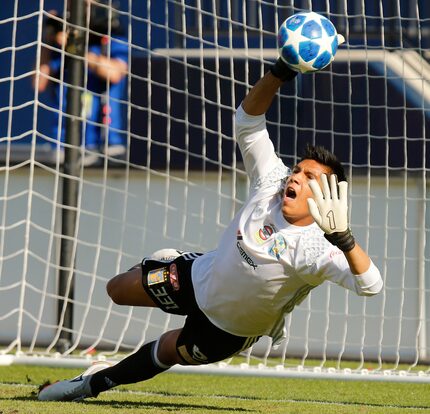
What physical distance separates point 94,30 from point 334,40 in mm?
3924

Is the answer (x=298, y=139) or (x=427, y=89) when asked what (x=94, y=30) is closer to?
(x=298, y=139)

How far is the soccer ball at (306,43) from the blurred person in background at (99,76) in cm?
320

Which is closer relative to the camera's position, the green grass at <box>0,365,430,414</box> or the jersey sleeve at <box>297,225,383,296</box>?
the jersey sleeve at <box>297,225,383,296</box>

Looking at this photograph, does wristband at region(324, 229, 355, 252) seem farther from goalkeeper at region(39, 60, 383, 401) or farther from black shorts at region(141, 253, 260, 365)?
black shorts at region(141, 253, 260, 365)

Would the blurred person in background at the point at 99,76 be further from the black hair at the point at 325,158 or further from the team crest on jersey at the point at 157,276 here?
the black hair at the point at 325,158

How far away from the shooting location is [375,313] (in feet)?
32.1

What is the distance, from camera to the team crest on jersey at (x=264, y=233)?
223 inches

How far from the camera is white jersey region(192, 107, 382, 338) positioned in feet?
18.3

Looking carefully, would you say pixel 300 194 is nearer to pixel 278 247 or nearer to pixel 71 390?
pixel 278 247

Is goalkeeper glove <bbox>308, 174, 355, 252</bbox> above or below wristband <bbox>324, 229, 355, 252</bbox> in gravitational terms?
above

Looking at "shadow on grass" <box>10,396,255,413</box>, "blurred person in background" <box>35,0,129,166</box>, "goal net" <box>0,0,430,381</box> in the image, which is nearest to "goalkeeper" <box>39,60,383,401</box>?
"shadow on grass" <box>10,396,255,413</box>

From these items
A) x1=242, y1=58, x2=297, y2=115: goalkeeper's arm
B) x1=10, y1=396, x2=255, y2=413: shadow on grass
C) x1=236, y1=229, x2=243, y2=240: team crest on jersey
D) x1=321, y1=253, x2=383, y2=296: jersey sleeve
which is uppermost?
x1=242, y1=58, x2=297, y2=115: goalkeeper's arm

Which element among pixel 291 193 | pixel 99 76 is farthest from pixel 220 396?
pixel 99 76

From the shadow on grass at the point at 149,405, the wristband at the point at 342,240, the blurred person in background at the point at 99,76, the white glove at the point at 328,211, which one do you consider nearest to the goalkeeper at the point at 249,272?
the shadow on grass at the point at 149,405
